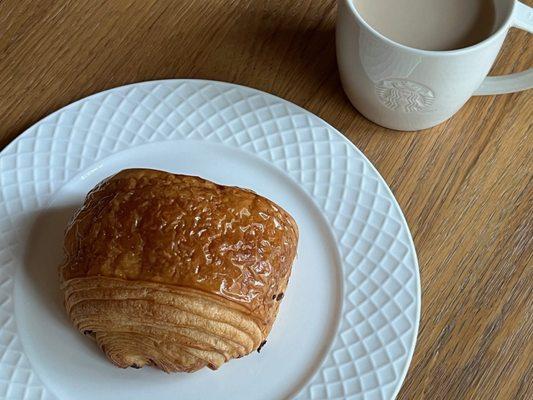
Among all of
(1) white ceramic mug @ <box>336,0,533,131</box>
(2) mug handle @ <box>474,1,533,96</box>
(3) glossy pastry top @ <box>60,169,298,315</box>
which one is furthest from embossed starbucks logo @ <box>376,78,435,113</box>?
(3) glossy pastry top @ <box>60,169,298,315</box>

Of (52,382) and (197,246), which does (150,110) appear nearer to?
(197,246)

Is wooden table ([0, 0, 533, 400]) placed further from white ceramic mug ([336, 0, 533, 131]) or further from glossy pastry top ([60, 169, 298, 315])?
glossy pastry top ([60, 169, 298, 315])

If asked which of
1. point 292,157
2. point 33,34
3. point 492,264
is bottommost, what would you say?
point 492,264

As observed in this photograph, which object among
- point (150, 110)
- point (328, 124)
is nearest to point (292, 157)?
point (328, 124)

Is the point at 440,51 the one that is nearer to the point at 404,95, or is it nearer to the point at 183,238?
the point at 404,95

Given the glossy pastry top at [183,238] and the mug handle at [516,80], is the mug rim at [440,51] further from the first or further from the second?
the glossy pastry top at [183,238]

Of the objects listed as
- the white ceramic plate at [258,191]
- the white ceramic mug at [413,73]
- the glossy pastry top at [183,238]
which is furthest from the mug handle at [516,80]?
the glossy pastry top at [183,238]

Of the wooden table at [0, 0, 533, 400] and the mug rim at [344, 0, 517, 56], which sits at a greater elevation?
the mug rim at [344, 0, 517, 56]
